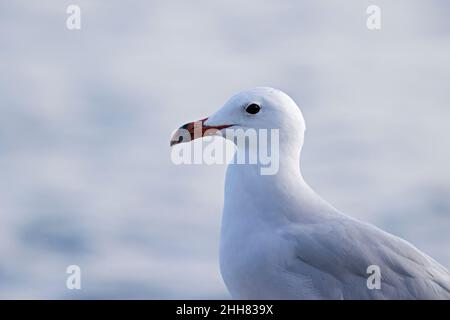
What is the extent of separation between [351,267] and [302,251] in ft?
0.75

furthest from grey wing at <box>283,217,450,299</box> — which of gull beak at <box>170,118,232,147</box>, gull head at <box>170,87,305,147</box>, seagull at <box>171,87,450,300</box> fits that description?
gull beak at <box>170,118,232,147</box>

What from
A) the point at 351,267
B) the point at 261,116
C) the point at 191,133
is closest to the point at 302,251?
the point at 351,267

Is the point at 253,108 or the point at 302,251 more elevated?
the point at 253,108

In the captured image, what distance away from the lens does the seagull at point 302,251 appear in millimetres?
4078

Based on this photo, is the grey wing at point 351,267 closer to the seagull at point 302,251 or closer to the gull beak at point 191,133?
the seagull at point 302,251

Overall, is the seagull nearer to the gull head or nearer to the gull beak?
the gull head

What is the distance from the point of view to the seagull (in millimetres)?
4078

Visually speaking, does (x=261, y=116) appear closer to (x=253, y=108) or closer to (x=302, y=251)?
(x=253, y=108)

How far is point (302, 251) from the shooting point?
4129 mm

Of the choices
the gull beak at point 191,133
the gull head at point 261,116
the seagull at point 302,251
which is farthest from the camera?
the gull beak at point 191,133

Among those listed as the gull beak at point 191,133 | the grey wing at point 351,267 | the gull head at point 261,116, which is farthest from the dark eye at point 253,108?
the grey wing at point 351,267

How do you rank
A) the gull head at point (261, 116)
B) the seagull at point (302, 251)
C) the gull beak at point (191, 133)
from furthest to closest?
the gull beak at point (191, 133)
the gull head at point (261, 116)
the seagull at point (302, 251)
